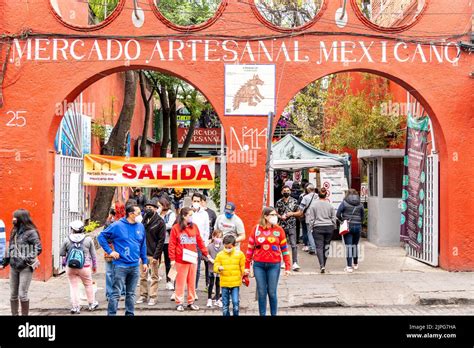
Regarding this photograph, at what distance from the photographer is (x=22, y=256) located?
8859mm

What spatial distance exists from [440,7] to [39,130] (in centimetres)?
873

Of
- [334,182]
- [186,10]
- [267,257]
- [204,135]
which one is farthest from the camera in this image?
[204,135]

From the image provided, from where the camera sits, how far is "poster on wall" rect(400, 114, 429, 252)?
14195mm

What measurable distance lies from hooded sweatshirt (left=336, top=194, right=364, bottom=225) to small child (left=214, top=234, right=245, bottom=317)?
481 centimetres

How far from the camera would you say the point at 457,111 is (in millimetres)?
12969

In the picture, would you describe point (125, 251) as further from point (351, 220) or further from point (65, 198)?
point (351, 220)

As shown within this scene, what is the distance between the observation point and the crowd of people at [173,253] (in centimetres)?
882

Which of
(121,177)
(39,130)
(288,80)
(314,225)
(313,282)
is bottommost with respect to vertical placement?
(313,282)

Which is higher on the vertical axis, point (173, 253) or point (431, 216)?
point (431, 216)

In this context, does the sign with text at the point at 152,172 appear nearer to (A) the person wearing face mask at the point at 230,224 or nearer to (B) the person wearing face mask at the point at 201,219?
(B) the person wearing face mask at the point at 201,219

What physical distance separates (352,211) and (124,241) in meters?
6.07

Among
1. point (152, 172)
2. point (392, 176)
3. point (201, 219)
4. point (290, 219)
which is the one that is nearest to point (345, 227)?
point (290, 219)

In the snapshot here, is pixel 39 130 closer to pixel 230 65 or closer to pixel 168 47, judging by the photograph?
pixel 168 47
